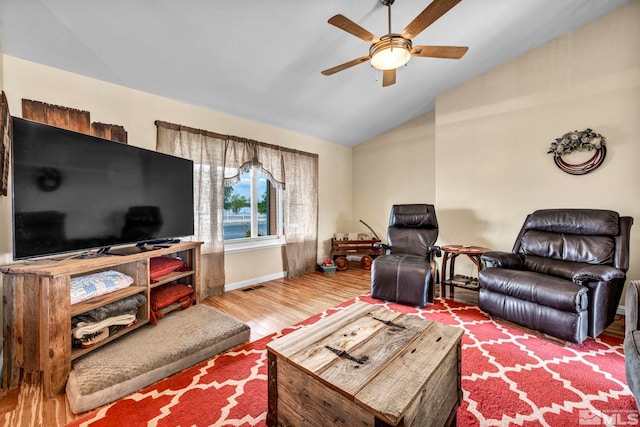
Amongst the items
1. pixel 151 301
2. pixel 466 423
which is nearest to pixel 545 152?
pixel 466 423

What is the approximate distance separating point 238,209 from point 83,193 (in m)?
1.93

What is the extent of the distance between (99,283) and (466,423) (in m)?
2.41

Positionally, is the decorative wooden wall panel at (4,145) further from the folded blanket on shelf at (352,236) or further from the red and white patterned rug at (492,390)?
the folded blanket on shelf at (352,236)

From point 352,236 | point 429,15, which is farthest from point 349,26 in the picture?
point 352,236

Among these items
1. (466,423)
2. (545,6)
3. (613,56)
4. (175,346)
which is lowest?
(466,423)

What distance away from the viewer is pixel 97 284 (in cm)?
178

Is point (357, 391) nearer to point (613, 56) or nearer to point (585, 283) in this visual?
point (585, 283)

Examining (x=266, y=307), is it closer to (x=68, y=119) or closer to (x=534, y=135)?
(x=68, y=119)

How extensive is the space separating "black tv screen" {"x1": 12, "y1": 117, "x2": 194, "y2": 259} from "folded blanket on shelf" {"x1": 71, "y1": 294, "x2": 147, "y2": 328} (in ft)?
1.41

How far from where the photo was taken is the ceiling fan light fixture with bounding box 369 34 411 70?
72.7 inches

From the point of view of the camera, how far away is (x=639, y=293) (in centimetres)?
147

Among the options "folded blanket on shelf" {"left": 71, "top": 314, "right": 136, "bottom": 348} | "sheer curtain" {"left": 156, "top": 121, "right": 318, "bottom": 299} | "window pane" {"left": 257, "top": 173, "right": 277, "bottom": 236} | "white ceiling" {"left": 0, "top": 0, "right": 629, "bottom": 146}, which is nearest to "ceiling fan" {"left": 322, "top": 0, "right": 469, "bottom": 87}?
"white ceiling" {"left": 0, "top": 0, "right": 629, "bottom": 146}

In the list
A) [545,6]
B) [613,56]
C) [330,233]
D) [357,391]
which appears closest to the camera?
[357,391]
